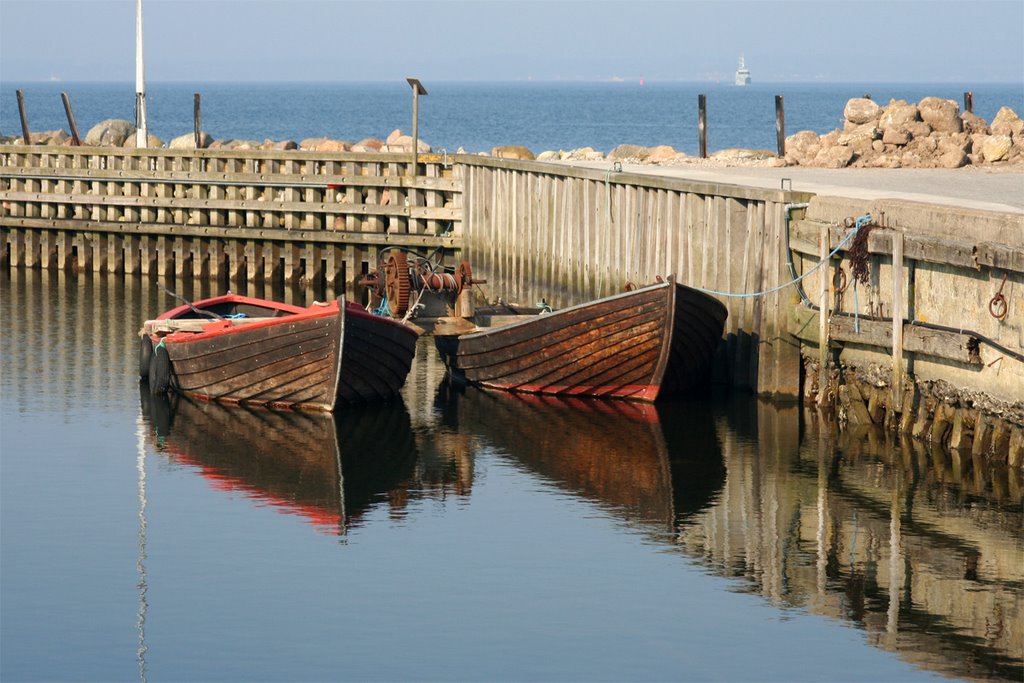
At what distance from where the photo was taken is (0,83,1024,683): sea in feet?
39.7

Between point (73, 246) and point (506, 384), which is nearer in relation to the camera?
point (506, 384)

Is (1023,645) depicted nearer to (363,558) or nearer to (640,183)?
(363,558)

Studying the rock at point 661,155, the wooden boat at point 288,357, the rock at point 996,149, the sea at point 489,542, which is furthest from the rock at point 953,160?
the wooden boat at point 288,357

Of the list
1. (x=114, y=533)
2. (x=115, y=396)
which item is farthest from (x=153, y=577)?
(x=115, y=396)

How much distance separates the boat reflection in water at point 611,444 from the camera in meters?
17.2

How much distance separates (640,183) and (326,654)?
44.1 ft

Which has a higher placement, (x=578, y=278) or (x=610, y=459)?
(x=578, y=278)

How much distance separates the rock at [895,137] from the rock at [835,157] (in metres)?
0.83

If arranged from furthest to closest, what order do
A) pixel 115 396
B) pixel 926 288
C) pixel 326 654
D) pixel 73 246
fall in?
pixel 73 246 → pixel 115 396 → pixel 926 288 → pixel 326 654

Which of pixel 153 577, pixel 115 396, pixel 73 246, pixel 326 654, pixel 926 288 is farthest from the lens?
pixel 73 246

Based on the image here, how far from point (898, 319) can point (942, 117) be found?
18.9 m

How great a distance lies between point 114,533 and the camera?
15.5 meters

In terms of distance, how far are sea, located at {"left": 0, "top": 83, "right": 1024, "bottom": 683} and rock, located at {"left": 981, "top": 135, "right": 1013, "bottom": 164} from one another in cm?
1480

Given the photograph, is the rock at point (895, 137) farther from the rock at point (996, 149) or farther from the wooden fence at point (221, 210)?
the wooden fence at point (221, 210)
